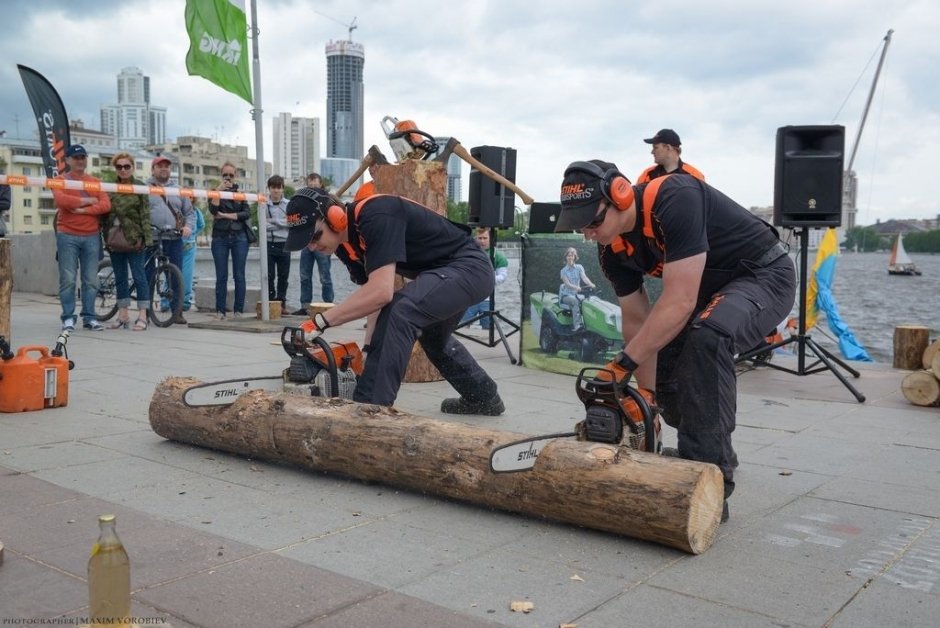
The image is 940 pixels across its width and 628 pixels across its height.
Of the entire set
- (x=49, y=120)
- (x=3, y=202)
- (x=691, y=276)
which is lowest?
(x=691, y=276)

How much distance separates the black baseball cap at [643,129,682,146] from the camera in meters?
8.56

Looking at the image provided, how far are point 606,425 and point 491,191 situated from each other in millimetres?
5766

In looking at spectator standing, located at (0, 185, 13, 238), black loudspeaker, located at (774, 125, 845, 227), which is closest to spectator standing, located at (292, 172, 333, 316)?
spectator standing, located at (0, 185, 13, 238)

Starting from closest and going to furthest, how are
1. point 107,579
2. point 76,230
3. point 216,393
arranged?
point 107,579 → point 216,393 → point 76,230

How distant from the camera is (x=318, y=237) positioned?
201 inches

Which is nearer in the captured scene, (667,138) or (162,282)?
(667,138)

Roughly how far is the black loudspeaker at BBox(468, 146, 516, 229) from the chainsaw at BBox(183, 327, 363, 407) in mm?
4506

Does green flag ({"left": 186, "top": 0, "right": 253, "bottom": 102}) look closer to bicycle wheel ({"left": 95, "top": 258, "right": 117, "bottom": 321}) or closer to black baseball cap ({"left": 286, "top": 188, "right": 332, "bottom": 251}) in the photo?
bicycle wheel ({"left": 95, "top": 258, "right": 117, "bottom": 321})

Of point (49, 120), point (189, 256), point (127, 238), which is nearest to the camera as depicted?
point (127, 238)

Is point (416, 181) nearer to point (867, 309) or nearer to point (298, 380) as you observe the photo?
point (298, 380)

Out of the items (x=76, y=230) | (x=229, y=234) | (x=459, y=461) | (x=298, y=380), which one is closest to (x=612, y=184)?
(x=459, y=461)

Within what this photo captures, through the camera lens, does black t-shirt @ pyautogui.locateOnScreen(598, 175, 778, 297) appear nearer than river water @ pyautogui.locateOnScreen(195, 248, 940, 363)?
Yes

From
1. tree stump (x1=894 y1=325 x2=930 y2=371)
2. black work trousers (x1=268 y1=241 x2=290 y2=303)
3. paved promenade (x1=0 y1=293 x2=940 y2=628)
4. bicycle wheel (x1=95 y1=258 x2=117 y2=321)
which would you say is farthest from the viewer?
black work trousers (x1=268 y1=241 x2=290 y2=303)

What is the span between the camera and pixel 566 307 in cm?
852
